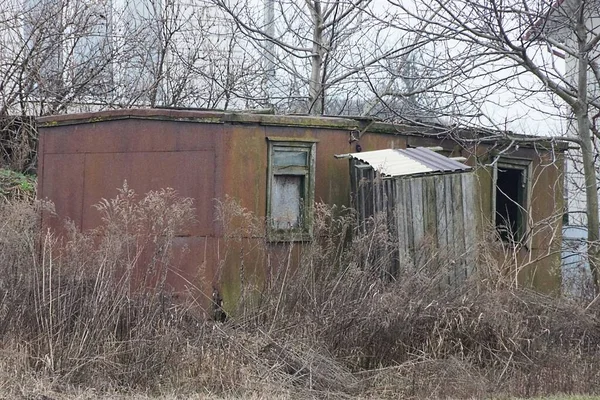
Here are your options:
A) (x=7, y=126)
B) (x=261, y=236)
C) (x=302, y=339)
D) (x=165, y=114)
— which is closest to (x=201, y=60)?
(x=7, y=126)

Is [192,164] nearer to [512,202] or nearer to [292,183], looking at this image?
[292,183]

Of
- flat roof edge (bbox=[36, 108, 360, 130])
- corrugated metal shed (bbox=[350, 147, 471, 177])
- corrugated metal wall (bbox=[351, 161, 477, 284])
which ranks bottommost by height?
corrugated metal wall (bbox=[351, 161, 477, 284])

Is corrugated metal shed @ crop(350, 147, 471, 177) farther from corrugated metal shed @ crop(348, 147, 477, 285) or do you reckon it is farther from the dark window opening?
the dark window opening

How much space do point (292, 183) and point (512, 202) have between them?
4335mm

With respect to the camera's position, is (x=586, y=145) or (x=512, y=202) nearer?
(x=586, y=145)

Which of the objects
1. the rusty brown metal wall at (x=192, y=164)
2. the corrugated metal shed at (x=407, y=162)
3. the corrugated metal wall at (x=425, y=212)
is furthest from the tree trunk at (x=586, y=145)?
the corrugated metal shed at (x=407, y=162)

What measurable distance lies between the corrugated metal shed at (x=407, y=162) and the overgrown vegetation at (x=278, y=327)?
2.74 feet

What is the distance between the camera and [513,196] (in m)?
13.2

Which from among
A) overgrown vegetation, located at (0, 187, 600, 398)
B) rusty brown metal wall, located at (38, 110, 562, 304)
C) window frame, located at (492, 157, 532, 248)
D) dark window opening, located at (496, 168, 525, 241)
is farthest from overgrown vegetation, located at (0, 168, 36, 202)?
dark window opening, located at (496, 168, 525, 241)

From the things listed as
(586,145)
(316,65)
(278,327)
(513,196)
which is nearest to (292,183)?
(278,327)

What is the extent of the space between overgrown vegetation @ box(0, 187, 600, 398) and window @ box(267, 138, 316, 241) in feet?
3.28

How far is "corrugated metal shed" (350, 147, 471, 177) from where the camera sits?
9.36 metres

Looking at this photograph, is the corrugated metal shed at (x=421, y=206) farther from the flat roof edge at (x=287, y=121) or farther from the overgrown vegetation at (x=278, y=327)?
the flat roof edge at (x=287, y=121)

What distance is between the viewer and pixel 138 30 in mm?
17750
